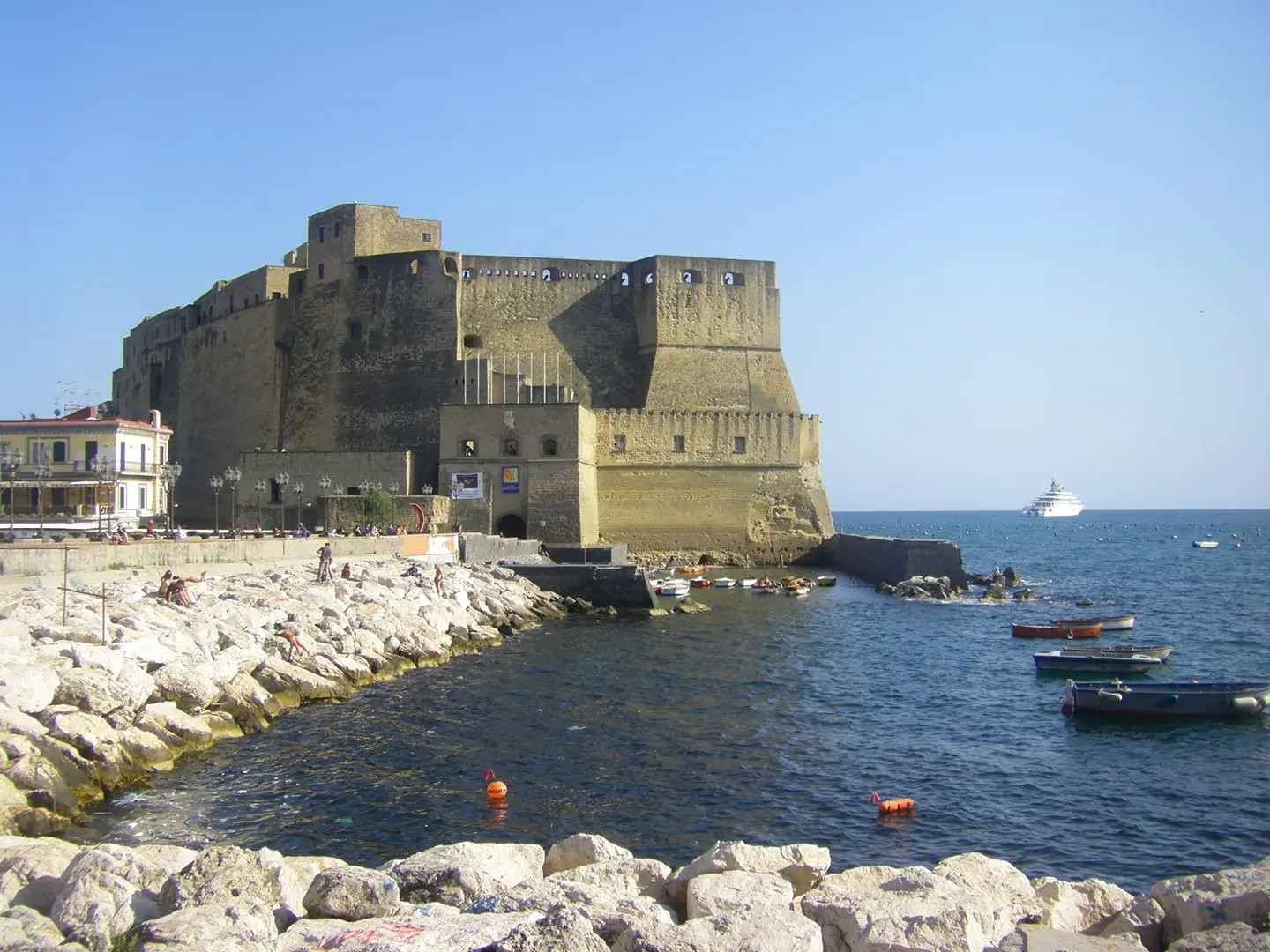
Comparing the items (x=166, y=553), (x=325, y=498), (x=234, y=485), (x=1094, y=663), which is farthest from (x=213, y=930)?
(x=234, y=485)

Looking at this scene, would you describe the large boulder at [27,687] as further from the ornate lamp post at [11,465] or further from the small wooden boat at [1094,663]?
the small wooden boat at [1094,663]

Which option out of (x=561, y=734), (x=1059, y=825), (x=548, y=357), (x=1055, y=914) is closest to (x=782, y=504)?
(x=548, y=357)

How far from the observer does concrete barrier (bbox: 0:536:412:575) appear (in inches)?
620

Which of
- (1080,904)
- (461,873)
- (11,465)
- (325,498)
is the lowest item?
(1080,904)

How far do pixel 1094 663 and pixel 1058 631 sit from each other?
4.88m

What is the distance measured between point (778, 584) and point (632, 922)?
2688cm

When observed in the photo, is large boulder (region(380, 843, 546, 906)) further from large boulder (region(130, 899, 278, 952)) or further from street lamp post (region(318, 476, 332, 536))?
street lamp post (region(318, 476, 332, 536))

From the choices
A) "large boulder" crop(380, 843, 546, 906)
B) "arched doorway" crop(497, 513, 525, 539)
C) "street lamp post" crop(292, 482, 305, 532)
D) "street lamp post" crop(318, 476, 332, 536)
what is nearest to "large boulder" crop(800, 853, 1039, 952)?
"large boulder" crop(380, 843, 546, 906)

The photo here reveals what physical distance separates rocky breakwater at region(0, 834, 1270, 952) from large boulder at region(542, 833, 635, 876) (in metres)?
0.02

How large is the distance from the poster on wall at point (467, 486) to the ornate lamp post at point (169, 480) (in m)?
7.69

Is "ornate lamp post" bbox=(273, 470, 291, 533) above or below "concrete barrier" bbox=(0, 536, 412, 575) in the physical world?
above

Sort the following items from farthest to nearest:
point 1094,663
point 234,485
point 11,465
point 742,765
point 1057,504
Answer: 1. point 1057,504
2. point 234,485
3. point 11,465
4. point 1094,663
5. point 742,765

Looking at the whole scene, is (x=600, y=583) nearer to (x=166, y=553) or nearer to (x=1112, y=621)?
(x=166, y=553)

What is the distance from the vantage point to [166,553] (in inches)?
723
